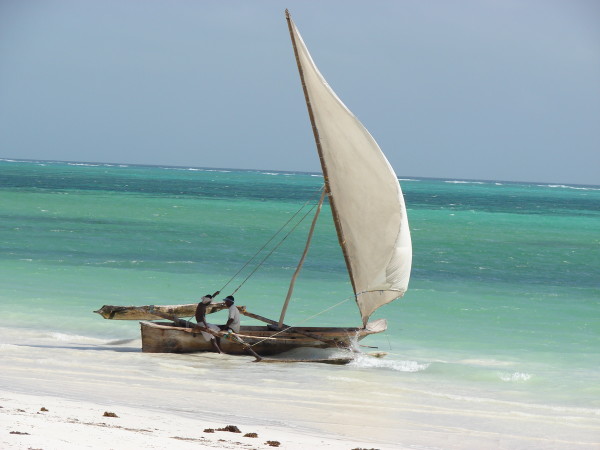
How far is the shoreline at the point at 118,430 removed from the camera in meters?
7.99

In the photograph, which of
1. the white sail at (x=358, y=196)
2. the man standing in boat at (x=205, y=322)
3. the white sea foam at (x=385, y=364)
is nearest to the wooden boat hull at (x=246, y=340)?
the man standing in boat at (x=205, y=322)

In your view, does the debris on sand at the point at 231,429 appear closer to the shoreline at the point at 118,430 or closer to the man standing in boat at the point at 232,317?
the shoreline at the point at 118,430

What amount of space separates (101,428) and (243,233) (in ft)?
119

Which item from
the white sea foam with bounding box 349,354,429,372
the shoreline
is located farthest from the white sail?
the shoreline

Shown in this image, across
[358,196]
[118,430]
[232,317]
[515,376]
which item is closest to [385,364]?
[515,376]

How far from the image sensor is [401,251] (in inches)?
602

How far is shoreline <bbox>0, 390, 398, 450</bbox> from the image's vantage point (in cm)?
799

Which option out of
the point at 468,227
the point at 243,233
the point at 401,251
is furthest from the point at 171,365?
the point at 468,227

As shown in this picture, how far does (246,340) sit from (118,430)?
666 cm

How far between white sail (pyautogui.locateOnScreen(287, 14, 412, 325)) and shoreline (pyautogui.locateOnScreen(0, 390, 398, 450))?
5.57 metres

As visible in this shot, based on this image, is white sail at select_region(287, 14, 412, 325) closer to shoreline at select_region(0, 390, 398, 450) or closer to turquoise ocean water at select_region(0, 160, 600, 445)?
turquoise ocean water at select_region(0, 160, 600, 445)

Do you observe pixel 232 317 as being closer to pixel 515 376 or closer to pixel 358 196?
pixel 358 196

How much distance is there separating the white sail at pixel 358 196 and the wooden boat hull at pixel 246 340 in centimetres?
73

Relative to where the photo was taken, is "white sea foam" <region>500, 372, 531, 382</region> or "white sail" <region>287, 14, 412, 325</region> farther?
"white sail" <region>287, 14, 412, 325</region>
